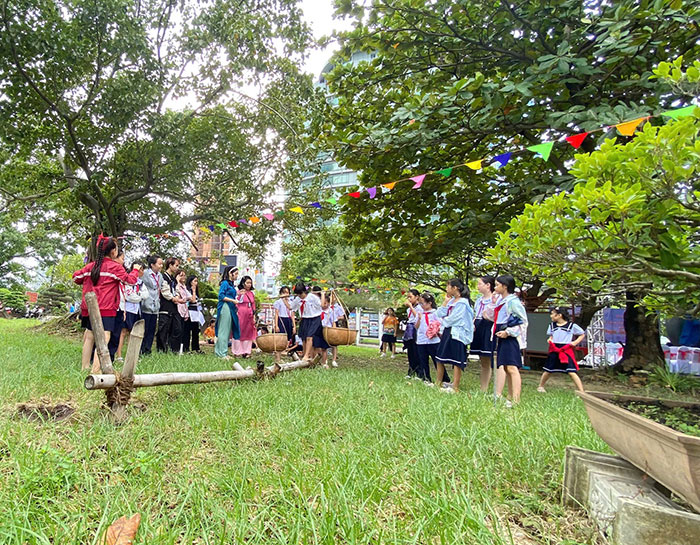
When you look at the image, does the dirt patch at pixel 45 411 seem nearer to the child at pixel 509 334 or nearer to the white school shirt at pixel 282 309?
the child at pixel 509 334

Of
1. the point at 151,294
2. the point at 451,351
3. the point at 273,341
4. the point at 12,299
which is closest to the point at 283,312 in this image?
the point at 273,341

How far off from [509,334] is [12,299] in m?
39.0

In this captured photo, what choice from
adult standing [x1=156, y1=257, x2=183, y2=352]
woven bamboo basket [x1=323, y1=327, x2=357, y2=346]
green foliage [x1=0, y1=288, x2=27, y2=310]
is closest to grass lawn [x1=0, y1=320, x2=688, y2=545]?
adult standing [x1=156, y1=257, x2=183, y2=352]

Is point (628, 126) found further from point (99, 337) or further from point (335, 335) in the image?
point (99, 337)

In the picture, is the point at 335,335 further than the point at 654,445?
Yes

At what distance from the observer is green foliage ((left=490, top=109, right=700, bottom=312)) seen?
1842 millimetres

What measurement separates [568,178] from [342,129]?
12.9 feet

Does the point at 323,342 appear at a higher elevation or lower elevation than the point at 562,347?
lower

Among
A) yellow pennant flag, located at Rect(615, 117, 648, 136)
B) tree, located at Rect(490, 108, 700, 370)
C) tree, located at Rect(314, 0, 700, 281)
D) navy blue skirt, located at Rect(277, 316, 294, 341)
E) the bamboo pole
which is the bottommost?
navy blue skirt, located at Rect(277, 316, 294, 341)

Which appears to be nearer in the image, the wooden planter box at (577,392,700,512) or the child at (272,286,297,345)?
the wooden planter box at (577,392,700,512)

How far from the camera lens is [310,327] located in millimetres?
7988

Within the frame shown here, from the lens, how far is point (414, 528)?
1768mm

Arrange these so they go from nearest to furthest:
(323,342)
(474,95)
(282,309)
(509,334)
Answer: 1. (509,334)
2. (474,95)
3. (323,342)
4. (282,309)

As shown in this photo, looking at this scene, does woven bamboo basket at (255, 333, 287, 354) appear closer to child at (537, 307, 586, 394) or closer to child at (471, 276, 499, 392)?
child at (471, 276, 499, 392)
